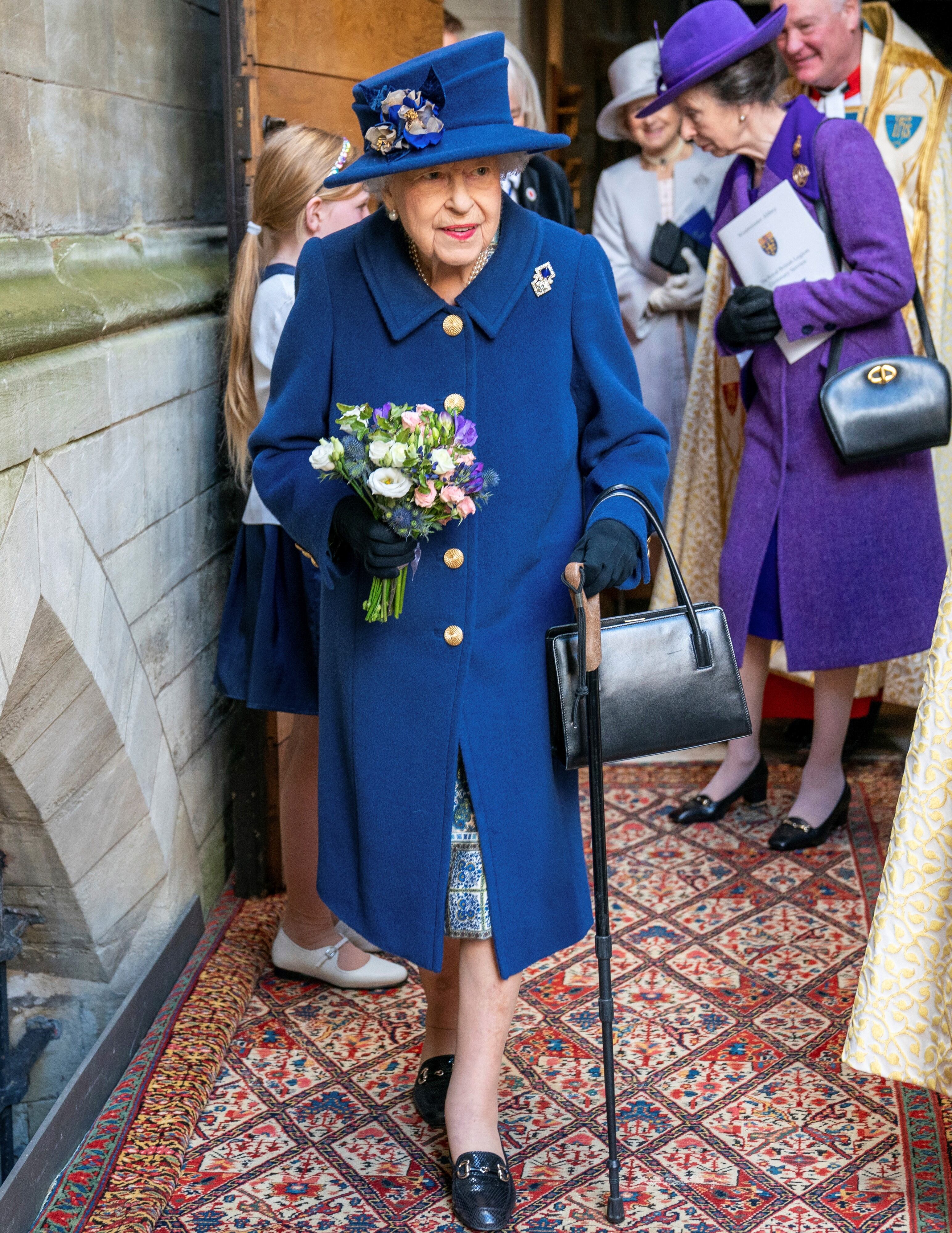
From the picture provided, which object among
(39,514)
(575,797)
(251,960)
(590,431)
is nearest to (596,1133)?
(575,797)

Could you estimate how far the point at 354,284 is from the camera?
85.5 inches

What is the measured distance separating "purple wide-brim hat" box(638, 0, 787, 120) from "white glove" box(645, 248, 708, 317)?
1194 mm

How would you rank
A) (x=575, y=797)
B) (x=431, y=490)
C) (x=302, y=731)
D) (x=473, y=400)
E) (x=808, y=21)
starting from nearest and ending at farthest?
(x=431, y=490), (x=473, y=400), (x=575, y=797), (x=302, y=731), (x=808, y=21)

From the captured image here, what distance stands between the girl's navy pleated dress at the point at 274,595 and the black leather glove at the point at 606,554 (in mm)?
831

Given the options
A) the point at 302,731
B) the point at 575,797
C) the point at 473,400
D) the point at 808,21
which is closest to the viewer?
the point at 473,400

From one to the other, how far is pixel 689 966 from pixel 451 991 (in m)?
0.76

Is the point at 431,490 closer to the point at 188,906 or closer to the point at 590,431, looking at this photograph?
the point at 590,431

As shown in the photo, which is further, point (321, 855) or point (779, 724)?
point (779, 724)

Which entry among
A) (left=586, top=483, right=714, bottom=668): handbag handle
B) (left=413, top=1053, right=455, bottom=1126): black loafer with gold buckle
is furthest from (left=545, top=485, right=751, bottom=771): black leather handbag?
(left=413, top=1053, right=455, bottom=1126): black loafer with gold buckle

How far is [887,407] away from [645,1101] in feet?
5.26

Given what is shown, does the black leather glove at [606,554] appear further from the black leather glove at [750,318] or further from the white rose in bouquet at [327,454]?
the black leather glove at [750,318]

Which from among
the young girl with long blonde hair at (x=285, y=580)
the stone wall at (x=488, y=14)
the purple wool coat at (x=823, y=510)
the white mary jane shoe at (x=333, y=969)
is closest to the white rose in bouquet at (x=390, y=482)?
the young girl with long blonde hair at (x=285, y=580)

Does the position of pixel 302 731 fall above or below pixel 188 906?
above

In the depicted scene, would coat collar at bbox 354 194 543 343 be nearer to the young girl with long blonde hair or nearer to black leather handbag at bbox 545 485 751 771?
black leather handbag at bbox 545 485 751 771
